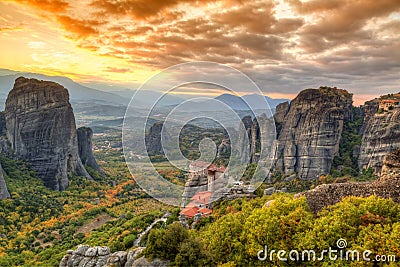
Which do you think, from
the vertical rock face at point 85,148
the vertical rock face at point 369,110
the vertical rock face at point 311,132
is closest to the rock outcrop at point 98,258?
the vertical rock face at point 311,132

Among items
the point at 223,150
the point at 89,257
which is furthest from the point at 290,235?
the point at 89,257

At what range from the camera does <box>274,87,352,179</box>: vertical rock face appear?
48.0 m

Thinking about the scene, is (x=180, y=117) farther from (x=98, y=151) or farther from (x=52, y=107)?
(x=98, y=151)

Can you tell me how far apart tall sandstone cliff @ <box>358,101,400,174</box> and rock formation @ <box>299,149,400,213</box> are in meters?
30.3

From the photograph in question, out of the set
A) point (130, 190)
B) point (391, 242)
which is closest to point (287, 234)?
point (391, 242)

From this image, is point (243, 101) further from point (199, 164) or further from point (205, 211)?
point (205, 211)

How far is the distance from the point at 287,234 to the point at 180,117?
208 inches

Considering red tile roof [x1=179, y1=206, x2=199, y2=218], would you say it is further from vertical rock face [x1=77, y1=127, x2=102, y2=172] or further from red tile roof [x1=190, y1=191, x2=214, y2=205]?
vertical rock face [x1=77, y1=127, x2=102, y2=172]

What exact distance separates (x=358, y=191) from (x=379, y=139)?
34669 millimetres

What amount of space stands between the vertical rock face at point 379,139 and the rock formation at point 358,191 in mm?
31272

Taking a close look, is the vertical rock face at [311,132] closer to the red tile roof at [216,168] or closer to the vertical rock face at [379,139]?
the vertical rock face at [379,139]

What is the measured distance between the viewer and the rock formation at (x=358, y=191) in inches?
463

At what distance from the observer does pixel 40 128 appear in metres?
48.1

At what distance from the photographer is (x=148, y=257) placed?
10.4 m
